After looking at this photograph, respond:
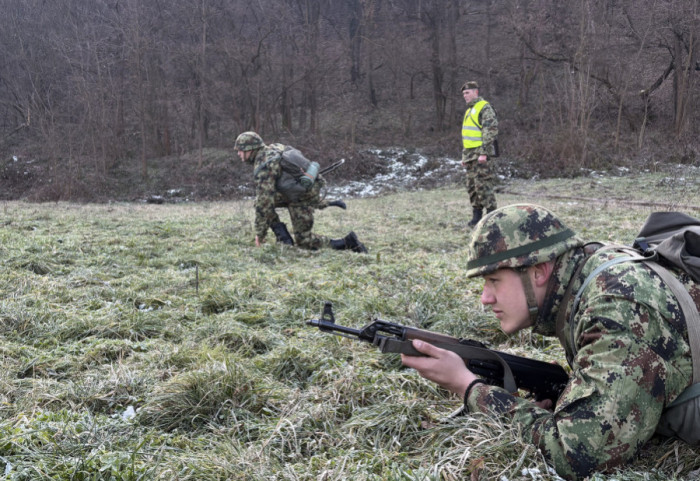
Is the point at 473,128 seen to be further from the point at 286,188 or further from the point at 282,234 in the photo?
the point at 282,234

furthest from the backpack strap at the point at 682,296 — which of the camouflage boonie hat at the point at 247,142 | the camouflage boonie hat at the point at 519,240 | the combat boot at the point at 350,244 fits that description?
the camouflage boonie hat at the point at 247,142

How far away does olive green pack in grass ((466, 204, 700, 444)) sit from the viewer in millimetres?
2033

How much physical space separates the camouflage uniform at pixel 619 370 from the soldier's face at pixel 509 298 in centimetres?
26

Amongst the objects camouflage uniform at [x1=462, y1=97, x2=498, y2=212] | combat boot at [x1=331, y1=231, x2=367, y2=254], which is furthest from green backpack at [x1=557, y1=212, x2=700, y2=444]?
camouflage uniform at [x1=462, y1=97, x2=498, y2=212]

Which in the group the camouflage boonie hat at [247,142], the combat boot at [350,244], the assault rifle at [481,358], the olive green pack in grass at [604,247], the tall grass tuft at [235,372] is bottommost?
the combat boot at [350,244]

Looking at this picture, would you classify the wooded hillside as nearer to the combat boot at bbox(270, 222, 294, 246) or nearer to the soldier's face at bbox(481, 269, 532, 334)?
the combat boot at bbox(270, 222, 294, 246)

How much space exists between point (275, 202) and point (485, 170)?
398 centimetres

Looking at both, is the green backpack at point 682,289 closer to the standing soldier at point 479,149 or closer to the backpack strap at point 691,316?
the backpack strap at point 691,316

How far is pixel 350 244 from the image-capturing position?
8422 mm

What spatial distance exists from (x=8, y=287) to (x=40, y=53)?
30222 millimetres

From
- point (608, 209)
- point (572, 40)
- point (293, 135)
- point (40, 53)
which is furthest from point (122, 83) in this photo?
point (608, 209)

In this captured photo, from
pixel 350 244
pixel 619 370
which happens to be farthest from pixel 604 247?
pixel 350 244

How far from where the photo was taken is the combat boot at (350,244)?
830cm

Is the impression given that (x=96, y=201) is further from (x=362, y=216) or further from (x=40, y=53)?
(x=40, y=53)
